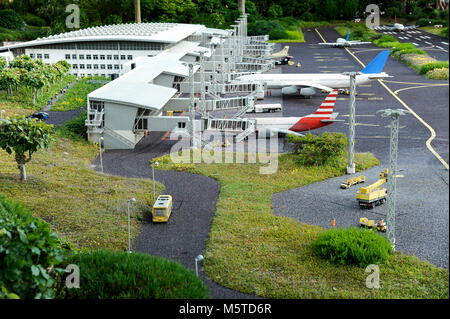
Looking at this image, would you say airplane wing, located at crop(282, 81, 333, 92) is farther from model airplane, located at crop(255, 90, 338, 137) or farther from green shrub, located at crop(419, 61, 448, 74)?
model airplane, located at crop(255, 90, 338, 137)

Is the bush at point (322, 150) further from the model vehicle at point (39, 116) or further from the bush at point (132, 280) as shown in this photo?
the model vehicle at point (39, 116)

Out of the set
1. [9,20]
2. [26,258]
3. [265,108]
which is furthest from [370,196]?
[9,20]

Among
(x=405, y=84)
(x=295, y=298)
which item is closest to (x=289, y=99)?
(x=405, y=84)

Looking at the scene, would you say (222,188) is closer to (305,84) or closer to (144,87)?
(144,87)

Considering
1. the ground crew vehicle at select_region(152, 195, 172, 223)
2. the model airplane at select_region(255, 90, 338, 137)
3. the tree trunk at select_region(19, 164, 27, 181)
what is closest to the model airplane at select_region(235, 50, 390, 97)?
the model airplane at select_region(255, 90, 338, 137)

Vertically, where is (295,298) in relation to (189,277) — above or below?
below
